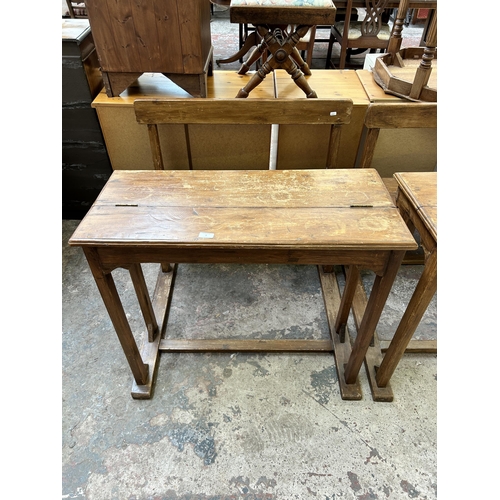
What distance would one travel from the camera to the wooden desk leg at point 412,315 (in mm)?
1122

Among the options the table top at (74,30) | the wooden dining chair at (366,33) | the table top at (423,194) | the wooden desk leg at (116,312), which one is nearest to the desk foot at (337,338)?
the table top at (423,194)

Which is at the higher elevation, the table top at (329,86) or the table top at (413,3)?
the table top at (413,3)

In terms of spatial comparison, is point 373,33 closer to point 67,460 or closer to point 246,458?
point 246,458

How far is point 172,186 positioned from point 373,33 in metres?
3.40

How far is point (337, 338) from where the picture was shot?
1689mm

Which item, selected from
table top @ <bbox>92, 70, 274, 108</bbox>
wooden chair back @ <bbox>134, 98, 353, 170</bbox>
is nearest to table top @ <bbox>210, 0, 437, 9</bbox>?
table top @ <bbox>92, 70, 274, 108</bbox>

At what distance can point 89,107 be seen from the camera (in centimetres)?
189

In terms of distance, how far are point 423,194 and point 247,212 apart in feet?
2.04

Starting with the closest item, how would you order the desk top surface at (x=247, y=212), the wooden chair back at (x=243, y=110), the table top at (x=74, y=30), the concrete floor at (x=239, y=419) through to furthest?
the desk top surface at (x=247, y=212) → the concrete floor at (x=239, y=419) → the wooden chair back at (x=243, y=110) → the table top at (x=74, y=30)

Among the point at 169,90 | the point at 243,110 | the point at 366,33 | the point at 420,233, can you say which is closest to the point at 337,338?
the point at 420,233

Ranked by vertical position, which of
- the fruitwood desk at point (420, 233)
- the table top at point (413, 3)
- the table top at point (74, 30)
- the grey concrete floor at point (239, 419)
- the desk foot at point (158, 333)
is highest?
the table top at point (74, 30)

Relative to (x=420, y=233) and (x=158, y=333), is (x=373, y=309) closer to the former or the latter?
(x=420, y=233)

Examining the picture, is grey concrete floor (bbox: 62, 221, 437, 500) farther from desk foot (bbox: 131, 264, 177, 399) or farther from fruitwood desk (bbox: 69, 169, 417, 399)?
fruitwood desk (bbox: 69, 169, 417, 399)

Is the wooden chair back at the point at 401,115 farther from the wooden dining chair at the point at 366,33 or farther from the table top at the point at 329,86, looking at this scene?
the wooden dining chair at the point at 366,33
